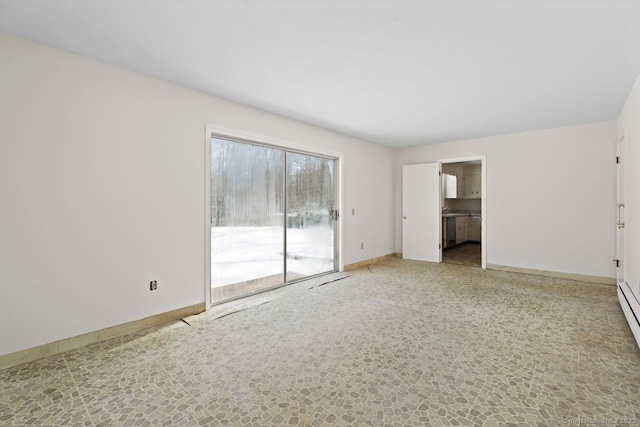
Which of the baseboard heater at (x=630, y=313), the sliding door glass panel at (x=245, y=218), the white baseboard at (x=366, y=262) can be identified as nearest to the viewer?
the baseboard heater at (x=630, y=313)

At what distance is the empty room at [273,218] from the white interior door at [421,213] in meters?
1.66

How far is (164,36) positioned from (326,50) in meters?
1.26

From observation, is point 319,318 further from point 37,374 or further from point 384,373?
point 37,374

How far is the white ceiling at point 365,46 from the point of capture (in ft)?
6.32

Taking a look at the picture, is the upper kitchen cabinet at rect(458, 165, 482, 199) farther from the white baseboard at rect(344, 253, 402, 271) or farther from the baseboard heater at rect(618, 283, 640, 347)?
the baseboard heater at rect(618, 283, 640, 347)

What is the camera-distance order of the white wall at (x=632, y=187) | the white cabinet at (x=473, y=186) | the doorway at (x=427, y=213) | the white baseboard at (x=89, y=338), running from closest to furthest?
the white baseboard at (x=89, y=338) < the white wall at (x=632, y=187) < the doorway at (x=427, y=213) < the white cabinet at (x=473, y=186)

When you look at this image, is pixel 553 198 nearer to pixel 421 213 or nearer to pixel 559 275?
pixel 559 275

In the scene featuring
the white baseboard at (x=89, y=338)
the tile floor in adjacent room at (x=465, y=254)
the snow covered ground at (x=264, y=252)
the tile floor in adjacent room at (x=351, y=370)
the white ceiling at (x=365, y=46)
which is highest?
the white ceiling at (x=365, y=46)

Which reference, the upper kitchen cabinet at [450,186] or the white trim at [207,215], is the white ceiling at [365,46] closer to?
the white trim at [207,215]

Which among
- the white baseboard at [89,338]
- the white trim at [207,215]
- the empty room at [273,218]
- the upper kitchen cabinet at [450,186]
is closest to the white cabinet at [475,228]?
the upper kitchen cabinet at [450,186]

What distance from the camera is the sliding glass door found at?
363 cm

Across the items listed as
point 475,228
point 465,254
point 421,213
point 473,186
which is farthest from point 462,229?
point 421,213

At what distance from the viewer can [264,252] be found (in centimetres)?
414

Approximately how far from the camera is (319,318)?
313cm
